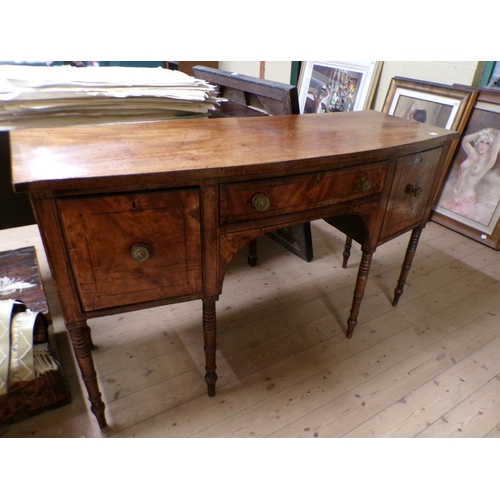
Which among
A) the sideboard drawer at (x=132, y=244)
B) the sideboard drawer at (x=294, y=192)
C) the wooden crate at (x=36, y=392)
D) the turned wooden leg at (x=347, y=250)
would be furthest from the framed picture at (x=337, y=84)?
the wooden crate at (x=36, y=392)

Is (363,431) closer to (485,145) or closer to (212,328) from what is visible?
(212,328)

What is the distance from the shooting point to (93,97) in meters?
1.08

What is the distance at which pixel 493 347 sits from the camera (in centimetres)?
147

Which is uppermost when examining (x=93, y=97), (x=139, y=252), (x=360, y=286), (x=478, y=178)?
(x=93, y=97)

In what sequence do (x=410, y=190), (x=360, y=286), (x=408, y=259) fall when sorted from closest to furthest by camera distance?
(x=410, y=190)
(x=360, y=286)
(x=408, y=259)

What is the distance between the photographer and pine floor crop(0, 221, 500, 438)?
115 cm

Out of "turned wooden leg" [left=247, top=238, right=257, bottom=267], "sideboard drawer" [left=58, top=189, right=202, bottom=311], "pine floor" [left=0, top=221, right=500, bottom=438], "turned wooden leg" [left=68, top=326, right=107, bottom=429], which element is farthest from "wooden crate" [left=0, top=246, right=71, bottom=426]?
"turned wooden leg" [left=247, top=238, right=257, bottom=267]

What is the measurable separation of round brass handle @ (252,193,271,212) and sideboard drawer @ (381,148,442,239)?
48 cm

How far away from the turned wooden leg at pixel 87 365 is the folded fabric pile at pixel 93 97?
0.60 meters

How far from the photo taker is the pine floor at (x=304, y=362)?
1.15 m

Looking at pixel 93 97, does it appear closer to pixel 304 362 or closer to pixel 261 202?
pixel 261 202

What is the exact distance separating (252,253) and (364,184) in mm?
916

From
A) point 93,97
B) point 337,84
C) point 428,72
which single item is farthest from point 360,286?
point 337,84
